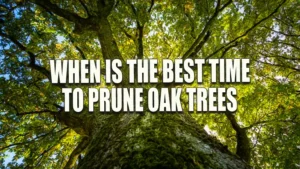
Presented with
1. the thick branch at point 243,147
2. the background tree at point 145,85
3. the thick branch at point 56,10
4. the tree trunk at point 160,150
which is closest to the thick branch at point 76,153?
the background tree at point 145,85

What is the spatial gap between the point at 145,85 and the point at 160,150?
403cm

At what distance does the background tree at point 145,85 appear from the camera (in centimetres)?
318

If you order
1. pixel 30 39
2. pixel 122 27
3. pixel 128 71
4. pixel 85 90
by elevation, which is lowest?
pixel 85 90

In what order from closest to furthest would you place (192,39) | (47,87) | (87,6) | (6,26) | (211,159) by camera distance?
(211,159) < (6,26) < (87,6) < (47,87) < (192,39)

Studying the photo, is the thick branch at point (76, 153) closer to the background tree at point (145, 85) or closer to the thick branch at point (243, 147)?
the background tree at point (145, 85)

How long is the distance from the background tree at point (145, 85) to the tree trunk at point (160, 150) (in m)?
0.02

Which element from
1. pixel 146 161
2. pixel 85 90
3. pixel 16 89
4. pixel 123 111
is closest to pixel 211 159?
pixel 146 161

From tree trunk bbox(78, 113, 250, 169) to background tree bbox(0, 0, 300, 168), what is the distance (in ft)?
0.05

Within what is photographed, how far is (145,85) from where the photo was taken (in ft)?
21.7

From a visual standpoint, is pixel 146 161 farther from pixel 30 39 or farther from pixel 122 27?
pixel 122 27

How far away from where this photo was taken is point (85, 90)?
8047 mm

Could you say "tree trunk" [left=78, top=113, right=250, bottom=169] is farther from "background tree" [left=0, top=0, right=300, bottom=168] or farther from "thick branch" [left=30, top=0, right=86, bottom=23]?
"thick branch" [left=30, top=0, right=86, bottom=23]

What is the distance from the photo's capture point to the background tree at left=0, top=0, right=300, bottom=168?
10.4 ft

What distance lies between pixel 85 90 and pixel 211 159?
6069 millimetres
